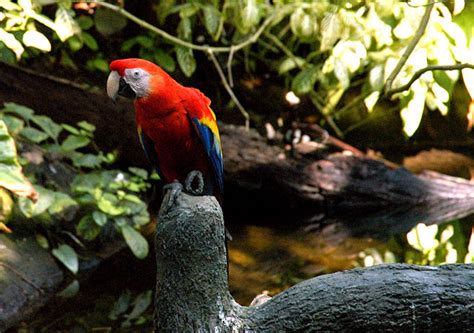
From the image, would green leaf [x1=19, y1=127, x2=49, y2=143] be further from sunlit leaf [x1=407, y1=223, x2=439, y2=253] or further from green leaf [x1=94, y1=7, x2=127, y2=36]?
sunlit leaf [x1=407, y1=223, x2=439, y2=253]

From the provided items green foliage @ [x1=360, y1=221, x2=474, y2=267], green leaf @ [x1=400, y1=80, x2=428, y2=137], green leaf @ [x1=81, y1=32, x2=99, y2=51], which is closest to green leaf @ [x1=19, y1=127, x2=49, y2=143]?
green leaf @ [x1=81, y1=32, x2=99, y2=51]

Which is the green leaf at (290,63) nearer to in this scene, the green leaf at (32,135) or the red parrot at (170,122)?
the green leaf at (32,135)

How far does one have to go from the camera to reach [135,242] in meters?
3.31

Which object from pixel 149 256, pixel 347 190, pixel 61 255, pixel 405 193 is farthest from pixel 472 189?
pixel 61 255

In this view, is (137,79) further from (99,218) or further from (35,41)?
(99,218)

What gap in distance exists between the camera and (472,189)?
421cm

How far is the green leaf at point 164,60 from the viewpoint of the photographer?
4.31m

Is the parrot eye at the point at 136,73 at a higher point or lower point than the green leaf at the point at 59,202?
lower

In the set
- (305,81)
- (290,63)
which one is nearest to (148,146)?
(305,81)

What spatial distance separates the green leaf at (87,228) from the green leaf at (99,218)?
0.04 meters

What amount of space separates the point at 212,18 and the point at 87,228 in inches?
53.6

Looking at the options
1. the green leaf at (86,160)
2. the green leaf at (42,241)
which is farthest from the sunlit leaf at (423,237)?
the green leaf at (42,241)

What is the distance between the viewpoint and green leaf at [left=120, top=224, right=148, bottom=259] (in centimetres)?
329

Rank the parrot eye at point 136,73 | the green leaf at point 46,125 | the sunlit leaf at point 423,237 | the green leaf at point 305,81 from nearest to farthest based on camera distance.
A: 1. the parrot eye at point 136,73
2. the green leaf at point 46,125
3. the sunlit leaf at point 423,237
4. the green leaf at point 305,81
